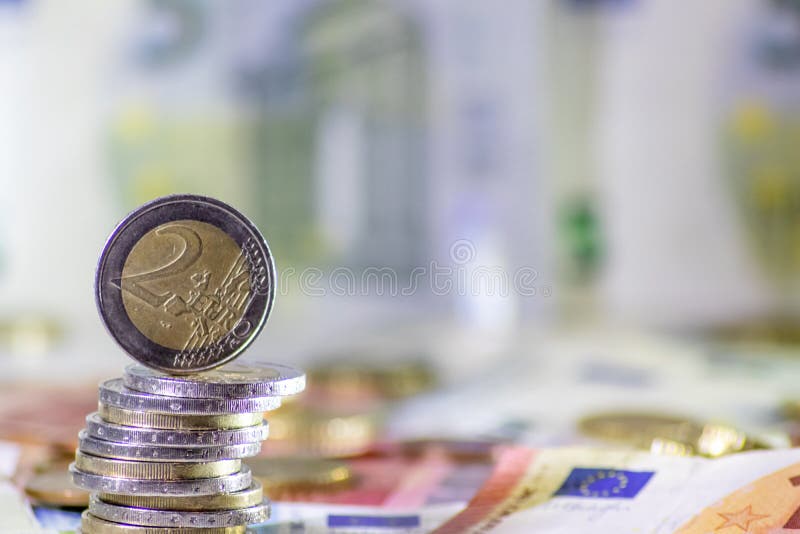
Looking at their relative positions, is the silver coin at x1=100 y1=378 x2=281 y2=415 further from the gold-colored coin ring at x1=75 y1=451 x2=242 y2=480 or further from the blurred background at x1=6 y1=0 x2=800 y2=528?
the blurred background at x1=6 y1=0 x2=800 y2=528

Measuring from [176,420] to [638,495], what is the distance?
50 centimetres

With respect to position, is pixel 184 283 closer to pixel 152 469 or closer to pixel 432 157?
pixel 152 469

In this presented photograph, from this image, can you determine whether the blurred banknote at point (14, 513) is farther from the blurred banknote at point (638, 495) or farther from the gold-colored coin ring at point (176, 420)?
the blurred banknote at point (638, 495)

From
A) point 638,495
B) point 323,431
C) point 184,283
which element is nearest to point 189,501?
point 184,283

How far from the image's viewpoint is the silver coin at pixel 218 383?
3.11 feet

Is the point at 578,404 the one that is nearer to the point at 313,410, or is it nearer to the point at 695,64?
the point at 313,410

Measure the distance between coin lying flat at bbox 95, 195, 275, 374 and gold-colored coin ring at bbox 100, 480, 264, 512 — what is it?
0.12 metres

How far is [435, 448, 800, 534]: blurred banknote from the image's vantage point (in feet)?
3.45

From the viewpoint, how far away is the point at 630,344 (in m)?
3.03

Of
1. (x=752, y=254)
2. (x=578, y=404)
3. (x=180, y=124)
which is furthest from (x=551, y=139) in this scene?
(x=578, y=404)

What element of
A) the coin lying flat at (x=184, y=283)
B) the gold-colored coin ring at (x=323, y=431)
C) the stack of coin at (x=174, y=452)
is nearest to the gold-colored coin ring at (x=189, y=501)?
the stack of coin at (x=174, y=452)

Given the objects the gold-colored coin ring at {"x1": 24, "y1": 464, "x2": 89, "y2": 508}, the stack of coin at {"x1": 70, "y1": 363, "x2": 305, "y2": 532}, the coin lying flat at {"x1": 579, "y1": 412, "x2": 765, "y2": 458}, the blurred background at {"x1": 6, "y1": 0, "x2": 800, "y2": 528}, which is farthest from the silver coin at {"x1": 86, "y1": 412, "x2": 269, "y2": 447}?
the blurred background at {"x1": 6, "y1": 0, "x2": 800, "y2": 528}

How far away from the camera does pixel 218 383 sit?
3.11 ft

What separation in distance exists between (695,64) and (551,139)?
0.56m
